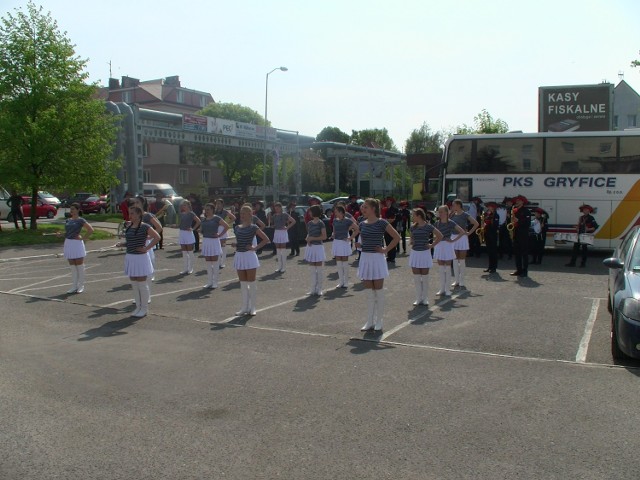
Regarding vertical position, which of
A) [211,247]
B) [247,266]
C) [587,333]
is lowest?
[587,333]

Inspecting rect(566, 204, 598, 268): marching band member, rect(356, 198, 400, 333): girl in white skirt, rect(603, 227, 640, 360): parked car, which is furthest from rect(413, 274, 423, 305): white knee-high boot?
rect(566, 204, 598, 268): marching band member

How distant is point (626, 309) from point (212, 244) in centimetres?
863

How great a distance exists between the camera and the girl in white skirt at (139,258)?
1041 centimetres

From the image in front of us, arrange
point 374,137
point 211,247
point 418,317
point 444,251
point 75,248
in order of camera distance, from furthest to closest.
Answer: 1. point 374,137
2. point 211,247
3. point 75,248
4. point 444,251
5. point 418,317

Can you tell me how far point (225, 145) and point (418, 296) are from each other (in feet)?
108

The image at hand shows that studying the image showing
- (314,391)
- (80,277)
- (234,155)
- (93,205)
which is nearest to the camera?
(314,391)

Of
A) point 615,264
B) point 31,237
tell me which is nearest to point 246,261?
point 615,264

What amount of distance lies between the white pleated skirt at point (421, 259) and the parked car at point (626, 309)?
3431 mm

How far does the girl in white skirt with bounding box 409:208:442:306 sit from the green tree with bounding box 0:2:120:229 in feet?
56.3

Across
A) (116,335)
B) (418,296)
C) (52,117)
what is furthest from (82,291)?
(52,117)

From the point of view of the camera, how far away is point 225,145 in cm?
4234

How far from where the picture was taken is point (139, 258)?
1044 centimetres

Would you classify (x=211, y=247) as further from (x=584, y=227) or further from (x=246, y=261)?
(x=584, y=227)

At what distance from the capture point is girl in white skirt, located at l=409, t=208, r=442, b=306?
11.2 meters
